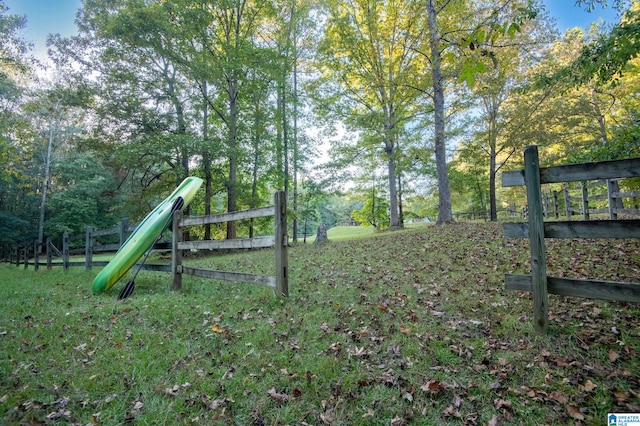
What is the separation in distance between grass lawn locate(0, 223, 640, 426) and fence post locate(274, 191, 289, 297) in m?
0.26

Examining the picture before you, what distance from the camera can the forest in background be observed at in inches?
573

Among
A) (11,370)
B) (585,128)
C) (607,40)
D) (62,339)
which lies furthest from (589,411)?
(585,128)

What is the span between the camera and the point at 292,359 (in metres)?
3.22

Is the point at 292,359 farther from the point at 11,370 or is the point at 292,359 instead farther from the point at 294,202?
the point at 294,202

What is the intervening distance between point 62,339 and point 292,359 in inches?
120

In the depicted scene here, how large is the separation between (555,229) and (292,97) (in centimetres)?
1858

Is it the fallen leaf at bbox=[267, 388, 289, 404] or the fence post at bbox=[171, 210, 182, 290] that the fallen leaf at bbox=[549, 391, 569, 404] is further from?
the fence post at bbox=[171, 210, 182, 290]

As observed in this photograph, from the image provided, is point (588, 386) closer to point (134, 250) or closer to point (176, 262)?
point (176, 262)

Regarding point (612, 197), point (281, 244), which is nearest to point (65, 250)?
point (281, 244)

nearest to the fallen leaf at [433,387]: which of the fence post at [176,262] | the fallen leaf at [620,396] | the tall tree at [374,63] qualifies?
the fallen leaf at [620,396]

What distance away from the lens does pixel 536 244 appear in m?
3.36

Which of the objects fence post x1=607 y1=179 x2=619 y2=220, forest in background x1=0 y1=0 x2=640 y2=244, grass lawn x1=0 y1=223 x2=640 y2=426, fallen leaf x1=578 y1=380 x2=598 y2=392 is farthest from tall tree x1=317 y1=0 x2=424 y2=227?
fallen leaf x1=578 y1=380 x2=598 y2=392

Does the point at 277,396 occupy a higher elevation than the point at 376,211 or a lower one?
lower

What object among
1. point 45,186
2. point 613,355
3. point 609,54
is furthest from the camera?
point 45,186
